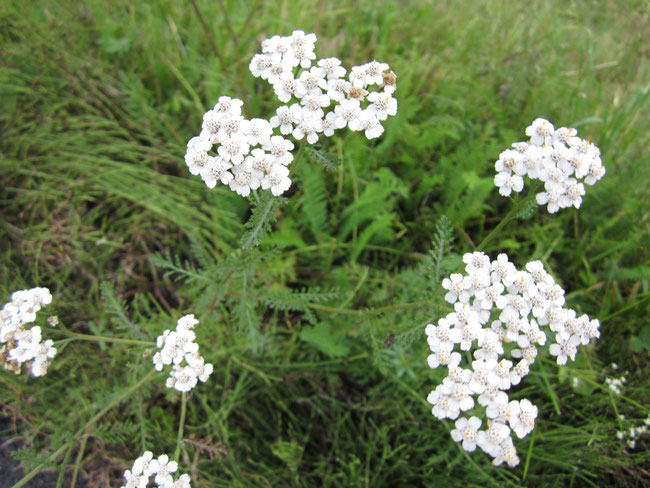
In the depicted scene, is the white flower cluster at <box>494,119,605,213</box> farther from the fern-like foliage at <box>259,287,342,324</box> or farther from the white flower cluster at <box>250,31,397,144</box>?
the fern-like foliage at <box>259,287,342,324</box>

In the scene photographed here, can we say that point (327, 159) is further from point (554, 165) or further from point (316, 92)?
point (554, 165)

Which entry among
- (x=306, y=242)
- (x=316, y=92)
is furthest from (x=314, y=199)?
(x=316, y=92)

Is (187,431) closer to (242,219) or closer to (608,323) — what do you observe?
(242,219)

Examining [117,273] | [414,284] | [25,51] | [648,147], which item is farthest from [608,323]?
[25,51]

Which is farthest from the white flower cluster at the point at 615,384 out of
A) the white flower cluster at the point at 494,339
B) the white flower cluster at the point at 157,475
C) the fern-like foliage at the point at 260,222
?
the white flower cluster at the point at 157,475

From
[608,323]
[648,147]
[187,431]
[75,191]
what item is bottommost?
[608,323]

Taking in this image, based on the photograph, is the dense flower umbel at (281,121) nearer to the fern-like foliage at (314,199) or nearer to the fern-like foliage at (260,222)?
the fern-like foliage at (260,222)
